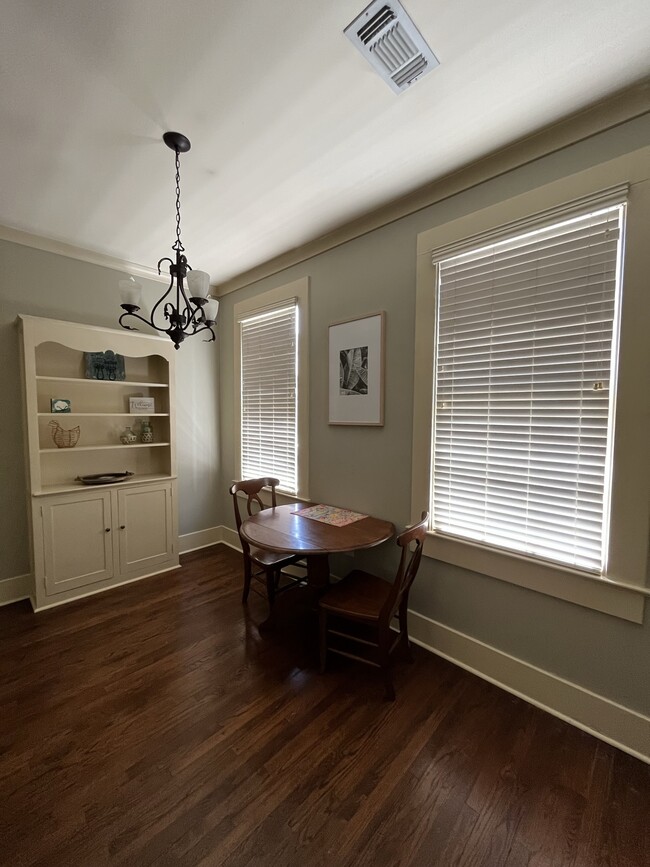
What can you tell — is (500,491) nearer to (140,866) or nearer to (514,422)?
(514,422)

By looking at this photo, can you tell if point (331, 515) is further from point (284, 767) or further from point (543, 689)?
point (543, 689)

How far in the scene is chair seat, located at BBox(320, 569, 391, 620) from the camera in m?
1.81

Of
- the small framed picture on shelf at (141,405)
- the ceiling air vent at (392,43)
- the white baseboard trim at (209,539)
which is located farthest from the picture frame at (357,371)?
the white baseboard trim at (209,539)

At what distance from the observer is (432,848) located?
45.8 inches

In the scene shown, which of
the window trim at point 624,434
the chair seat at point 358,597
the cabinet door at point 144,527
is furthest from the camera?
the cabinet door at point 144,527

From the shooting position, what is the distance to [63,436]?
9.29ft

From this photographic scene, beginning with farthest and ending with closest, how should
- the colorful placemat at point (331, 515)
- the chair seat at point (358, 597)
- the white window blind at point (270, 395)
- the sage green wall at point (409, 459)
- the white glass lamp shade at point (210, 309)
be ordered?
the white window blind at point (270, 395) → the colorful placemat at point (331, 515) → the white glass lamp shade at point (210, 309) → the chair seat at point (358, 597) → the sage green wall at point (409, 459)

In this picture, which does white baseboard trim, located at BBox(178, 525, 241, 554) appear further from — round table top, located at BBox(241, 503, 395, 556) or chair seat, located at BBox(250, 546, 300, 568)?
round table top, located at BBox(241, 503, 395, 556)

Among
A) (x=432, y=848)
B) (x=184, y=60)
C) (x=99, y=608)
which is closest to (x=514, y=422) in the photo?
(x=432, y=848)

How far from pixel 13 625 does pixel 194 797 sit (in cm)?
201

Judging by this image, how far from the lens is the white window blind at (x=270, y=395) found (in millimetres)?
3064

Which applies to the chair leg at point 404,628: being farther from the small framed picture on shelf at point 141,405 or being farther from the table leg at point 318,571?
the small framed picture on shelf at point 141,405

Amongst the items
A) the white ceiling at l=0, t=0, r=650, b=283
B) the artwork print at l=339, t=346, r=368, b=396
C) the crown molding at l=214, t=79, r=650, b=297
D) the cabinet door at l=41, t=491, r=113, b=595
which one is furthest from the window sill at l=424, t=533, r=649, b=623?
the cabinet door at l=41, t=491, r=113, b=595

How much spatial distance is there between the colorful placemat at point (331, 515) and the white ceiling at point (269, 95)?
2132 millimetres
